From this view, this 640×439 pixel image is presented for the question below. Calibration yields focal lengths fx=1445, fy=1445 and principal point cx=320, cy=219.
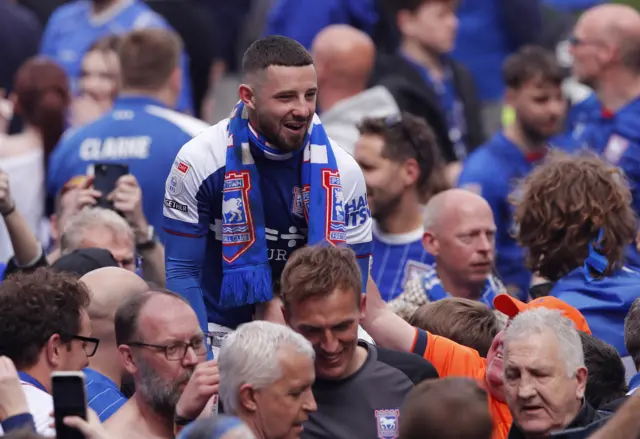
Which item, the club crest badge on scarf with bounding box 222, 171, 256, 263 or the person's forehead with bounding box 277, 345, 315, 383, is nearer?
the person's forehead with bounding box 277, 345, 315, 383

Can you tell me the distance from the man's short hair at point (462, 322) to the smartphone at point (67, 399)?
2101 mm

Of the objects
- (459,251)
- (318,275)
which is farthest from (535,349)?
(459,251)

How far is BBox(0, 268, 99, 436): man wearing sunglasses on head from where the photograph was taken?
219 inches

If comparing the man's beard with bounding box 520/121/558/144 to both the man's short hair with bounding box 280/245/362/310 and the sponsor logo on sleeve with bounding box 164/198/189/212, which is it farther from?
the man's short hair with bounding box 280/245/362/310

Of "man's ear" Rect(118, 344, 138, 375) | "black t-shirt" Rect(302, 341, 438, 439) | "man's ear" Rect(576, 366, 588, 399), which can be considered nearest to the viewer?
"man's ear" Rect(576, 366, 588, 399)

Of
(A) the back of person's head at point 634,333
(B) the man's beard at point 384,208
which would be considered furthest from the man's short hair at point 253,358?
(B) the man's beard at point 384,208

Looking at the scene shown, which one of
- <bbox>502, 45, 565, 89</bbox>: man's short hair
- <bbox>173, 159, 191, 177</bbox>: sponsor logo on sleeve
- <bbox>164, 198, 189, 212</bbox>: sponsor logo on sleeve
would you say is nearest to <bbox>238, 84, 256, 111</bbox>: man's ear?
<bbox>173, 159, 191, 177</bbox>: sponsor logo on sleeve

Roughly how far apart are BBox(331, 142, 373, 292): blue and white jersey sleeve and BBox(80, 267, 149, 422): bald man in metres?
0.93

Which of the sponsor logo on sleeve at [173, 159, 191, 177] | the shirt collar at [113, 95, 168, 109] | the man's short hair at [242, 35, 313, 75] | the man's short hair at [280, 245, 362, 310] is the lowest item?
the man's short hair at [280, 245, 362, 310]

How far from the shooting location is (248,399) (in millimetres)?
5016

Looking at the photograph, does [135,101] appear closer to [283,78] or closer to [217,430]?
[283,78]

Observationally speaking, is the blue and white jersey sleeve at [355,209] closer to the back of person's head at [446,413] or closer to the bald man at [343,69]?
the back of person's head at [446,413]

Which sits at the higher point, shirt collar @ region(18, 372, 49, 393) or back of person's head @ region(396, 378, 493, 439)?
back of person's head @ region(396, 378, 493, 439)

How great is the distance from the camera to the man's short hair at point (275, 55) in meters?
5.94
